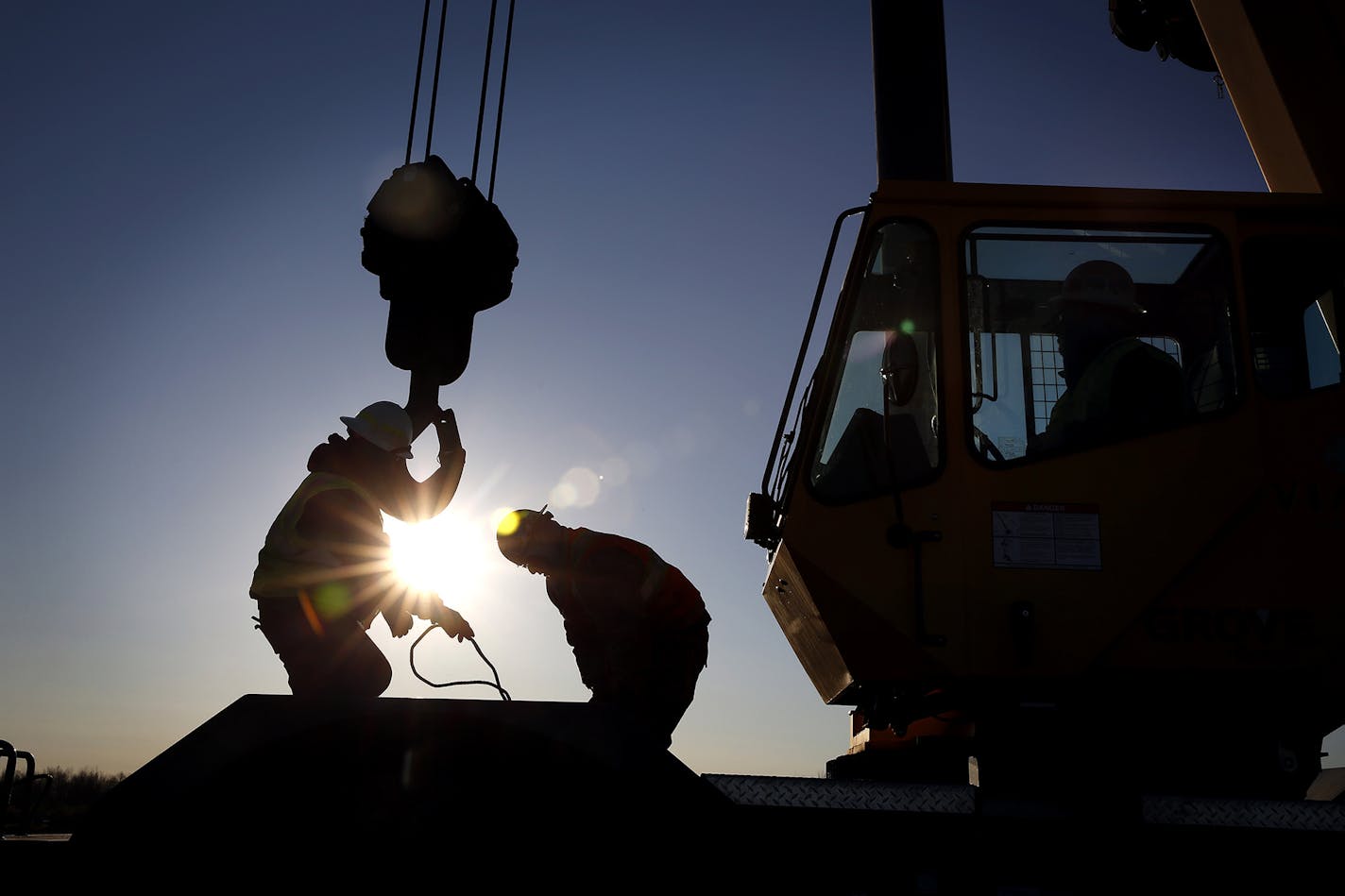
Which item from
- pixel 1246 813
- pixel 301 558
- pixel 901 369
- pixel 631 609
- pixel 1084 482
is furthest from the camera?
pixel 631 609

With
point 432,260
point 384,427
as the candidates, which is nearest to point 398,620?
point 384,427

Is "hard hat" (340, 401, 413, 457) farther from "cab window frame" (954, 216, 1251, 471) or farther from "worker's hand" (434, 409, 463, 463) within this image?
"cab window frame" (954, 216, 1251, 471)

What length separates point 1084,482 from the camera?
12.4ft

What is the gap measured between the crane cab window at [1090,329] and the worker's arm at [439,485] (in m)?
2.25

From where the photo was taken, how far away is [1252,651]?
Result: 367 cm

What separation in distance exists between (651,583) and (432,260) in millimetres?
1947

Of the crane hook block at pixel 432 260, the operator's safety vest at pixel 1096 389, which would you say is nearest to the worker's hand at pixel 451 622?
the crane hook block at pixel 432 260

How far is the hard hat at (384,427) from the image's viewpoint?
4488mm

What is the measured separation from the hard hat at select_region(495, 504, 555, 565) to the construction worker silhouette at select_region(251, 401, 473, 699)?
1.02 m

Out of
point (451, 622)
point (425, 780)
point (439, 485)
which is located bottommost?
point (425, 780)

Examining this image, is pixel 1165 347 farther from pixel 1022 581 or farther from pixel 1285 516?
pixel 1022 581

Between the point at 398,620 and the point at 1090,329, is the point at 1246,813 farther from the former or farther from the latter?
the point at 398,620

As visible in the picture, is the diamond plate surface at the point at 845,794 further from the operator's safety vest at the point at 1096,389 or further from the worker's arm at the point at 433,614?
the worker's arm at the point at 433,614

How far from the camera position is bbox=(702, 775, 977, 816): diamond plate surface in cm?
338
